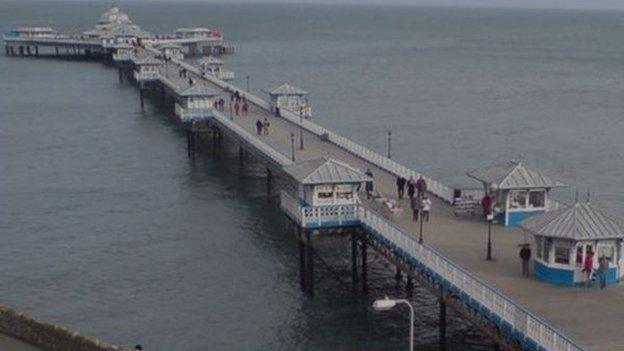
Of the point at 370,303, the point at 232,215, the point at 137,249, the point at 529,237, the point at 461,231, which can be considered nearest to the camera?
the point at 529,237

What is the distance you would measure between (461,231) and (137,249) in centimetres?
1704

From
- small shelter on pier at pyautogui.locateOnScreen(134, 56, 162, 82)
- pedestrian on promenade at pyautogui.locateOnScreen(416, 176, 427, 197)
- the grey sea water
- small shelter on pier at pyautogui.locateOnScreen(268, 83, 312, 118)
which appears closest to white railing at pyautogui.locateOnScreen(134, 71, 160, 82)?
small shelter on pier at pyautogui.locateOnScreen(134, 56, 162, 82)

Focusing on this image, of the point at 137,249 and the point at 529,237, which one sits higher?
the point at 529,237

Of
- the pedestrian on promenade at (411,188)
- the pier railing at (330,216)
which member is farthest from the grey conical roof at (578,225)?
the pedestrian on promenade at (411,188)

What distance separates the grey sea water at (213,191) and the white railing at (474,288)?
3397 millimetres

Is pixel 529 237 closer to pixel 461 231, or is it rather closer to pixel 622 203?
pixel 461 231

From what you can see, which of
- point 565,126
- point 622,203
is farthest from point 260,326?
point 565,126

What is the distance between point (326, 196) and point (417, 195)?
3.75m

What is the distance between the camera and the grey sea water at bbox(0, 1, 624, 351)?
35.1 meters

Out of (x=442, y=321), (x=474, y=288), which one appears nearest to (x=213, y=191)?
(x=442, y=321)

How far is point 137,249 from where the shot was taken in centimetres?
4472

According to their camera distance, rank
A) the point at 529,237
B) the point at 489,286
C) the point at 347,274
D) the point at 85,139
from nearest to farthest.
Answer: the point at 489,286 → the point at 529,237 → the point at 347,274 → the point at 85,139

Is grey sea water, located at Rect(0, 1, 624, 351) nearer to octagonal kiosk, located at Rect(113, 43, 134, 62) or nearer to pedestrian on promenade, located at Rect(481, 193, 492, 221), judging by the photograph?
octagonal kiosk, located at Rect(113, 43, 134, 62)

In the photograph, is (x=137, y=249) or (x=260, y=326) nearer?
(x=260, y=326)
